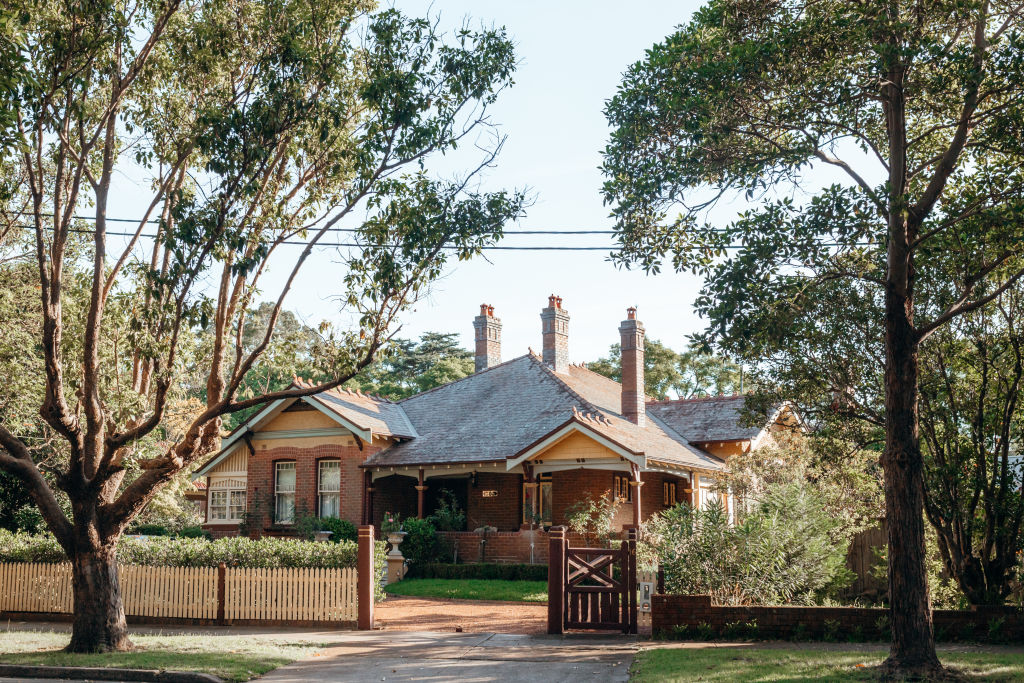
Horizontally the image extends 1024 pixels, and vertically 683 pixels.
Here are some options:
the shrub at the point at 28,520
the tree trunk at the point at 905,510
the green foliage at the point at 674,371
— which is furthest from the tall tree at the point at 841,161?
the green foliage at the point at 674,371

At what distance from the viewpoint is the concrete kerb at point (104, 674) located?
1135cm

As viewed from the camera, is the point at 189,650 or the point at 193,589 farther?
the point at 193,589

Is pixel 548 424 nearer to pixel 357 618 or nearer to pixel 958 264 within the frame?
pixel 357 618

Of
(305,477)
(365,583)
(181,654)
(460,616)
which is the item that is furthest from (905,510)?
(305,477)

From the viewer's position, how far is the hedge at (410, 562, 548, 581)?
905 inches

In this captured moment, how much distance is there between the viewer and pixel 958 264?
1284 centimetres

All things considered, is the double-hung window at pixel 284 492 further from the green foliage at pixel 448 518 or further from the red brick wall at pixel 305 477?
the green foliage at pixel 448 518

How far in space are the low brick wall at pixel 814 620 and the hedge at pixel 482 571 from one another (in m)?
9.23

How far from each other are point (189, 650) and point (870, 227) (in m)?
10.8

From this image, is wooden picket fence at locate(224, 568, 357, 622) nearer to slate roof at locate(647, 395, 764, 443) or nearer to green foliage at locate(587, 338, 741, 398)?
slate roof at locate(647, 395, 764, 443)

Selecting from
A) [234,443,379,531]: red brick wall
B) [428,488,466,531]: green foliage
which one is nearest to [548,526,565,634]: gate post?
[428,488,466,531]: green foliage

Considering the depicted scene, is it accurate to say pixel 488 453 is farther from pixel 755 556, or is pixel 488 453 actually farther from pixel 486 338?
pixel 755 556

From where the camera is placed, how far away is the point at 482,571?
77.1 feet

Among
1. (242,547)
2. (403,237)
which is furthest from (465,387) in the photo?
(403,237)
